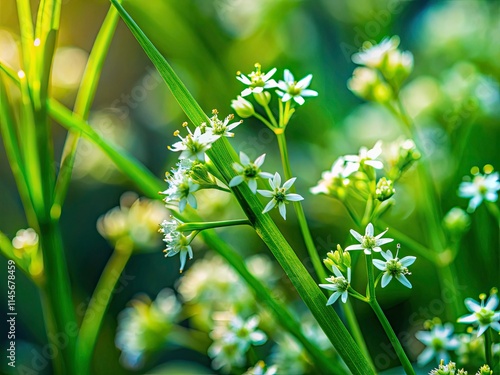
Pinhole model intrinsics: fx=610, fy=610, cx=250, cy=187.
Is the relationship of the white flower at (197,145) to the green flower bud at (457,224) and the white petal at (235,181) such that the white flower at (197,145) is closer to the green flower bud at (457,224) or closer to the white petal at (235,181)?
the white petal at (235,181)

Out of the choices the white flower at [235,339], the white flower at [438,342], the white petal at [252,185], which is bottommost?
the white flower at [438,342]

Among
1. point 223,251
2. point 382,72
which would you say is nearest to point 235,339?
point 223,251

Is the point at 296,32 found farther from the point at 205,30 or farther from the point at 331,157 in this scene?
the point at 331,157

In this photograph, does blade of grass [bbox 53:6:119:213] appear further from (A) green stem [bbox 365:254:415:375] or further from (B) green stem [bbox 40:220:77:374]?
(A) green stem [bbox 365:254:415:375]

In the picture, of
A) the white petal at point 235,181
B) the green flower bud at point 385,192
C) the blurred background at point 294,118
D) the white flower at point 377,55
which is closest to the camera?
the white petal at point 235,181

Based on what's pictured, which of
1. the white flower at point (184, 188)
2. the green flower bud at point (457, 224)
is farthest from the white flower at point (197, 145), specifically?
the green flower bud at point (457, 224)

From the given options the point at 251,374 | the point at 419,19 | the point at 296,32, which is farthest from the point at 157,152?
the point at 251,374

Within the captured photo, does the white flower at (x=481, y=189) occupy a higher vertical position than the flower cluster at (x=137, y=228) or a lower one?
lower
